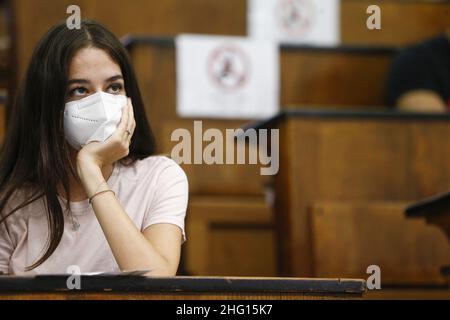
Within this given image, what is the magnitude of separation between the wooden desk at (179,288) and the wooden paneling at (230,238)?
202 cm

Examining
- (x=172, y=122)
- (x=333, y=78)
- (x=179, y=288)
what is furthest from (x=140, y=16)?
(x=179, y=288)

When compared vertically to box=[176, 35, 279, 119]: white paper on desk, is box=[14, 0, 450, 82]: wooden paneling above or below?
above

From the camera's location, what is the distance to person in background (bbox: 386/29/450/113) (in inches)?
163

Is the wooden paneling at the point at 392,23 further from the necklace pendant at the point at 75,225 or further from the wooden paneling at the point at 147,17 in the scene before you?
the necklace pendant at the point at 75,225

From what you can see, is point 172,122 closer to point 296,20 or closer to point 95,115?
point 296,20

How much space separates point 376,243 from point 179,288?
5.96 ft

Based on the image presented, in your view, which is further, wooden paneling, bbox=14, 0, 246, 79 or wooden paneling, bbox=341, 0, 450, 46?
wooden paneling, bbox=341, 0, 450, 46

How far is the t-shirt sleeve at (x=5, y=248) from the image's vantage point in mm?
2115

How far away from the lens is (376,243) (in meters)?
3.25

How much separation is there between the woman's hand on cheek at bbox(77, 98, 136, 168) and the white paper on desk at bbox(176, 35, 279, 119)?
1915 mm

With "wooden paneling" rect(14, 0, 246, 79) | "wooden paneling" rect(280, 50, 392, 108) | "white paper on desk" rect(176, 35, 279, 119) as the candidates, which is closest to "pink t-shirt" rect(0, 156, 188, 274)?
"white paper on desk" rect(176, 35, 279, 119)

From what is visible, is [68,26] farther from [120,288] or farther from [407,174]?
[407,174]

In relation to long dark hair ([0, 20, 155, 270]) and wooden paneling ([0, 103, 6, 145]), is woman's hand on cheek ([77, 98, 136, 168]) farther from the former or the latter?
wooden paneling ([0, 103, 6, 145])

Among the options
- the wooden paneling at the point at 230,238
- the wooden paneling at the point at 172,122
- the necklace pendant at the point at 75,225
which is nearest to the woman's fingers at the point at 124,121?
the necklace pendant at the point at 75,225
